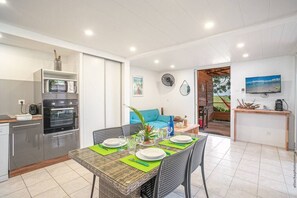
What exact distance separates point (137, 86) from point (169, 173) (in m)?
4.29

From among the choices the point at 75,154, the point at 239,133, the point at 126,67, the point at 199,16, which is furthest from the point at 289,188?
the point at 126,67

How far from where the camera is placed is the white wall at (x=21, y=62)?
2750mm

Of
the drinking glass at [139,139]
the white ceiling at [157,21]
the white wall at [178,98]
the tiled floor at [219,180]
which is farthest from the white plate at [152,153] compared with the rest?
the white wall at [178,98]

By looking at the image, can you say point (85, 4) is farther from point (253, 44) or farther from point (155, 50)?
point (253, 44)

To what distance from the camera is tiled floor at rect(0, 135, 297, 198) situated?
76.9 inches

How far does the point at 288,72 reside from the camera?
364 cm

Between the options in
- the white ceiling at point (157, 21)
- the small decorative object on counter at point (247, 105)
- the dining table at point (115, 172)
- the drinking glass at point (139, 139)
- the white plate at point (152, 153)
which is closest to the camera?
the dining table at point (115, 172)

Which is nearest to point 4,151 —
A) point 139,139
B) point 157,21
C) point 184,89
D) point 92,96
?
point 92,96

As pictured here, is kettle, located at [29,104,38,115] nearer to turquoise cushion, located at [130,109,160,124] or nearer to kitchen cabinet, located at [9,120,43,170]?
kitchen cabinet, located at [9,120,43,170]

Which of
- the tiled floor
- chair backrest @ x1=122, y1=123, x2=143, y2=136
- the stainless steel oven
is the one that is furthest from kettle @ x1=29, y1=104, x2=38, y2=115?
chair backrest @ x1=122, y1=123, x2=143, y2=136

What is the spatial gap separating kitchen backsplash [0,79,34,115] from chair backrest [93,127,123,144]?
7.16 feet

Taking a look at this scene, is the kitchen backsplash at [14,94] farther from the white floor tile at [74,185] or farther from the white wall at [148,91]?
the white wall at [148,91]

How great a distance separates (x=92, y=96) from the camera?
3381 mm

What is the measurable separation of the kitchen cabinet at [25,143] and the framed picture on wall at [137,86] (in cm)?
305
